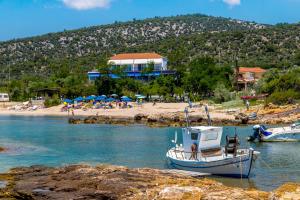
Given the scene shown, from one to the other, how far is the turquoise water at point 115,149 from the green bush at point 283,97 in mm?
21659

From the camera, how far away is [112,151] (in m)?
51.0

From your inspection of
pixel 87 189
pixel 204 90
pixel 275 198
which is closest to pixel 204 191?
pixel 275 198

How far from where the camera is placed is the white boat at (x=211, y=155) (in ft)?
114

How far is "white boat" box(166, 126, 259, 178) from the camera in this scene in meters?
34.8

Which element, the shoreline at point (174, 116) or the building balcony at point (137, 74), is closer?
the shoreline at point (174, 116)

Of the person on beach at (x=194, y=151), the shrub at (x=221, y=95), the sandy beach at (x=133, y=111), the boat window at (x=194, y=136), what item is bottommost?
the person on beach at (x=194, y=151)

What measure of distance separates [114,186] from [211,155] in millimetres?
12547

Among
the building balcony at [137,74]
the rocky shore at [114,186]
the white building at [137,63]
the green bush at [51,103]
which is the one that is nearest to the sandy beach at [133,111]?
the green bush at [51,103]

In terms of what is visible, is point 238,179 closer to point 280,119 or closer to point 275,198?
point 275,198

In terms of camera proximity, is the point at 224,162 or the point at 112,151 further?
the point at 112,151

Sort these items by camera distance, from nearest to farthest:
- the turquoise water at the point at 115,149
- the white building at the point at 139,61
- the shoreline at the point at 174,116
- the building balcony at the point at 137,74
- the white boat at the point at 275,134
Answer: the turquoise water at the point at 115,149, the white boat at the point at 275,134, the shoreline at the point at 174,116, the building balcony at the point at 137,74, the white building at the point at 139,61

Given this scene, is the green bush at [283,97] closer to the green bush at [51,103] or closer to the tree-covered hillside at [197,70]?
the tree-covered hillside at [197,70]

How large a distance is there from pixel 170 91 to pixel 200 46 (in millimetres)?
56978

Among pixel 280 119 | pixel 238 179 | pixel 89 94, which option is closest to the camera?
pixel 238 179
